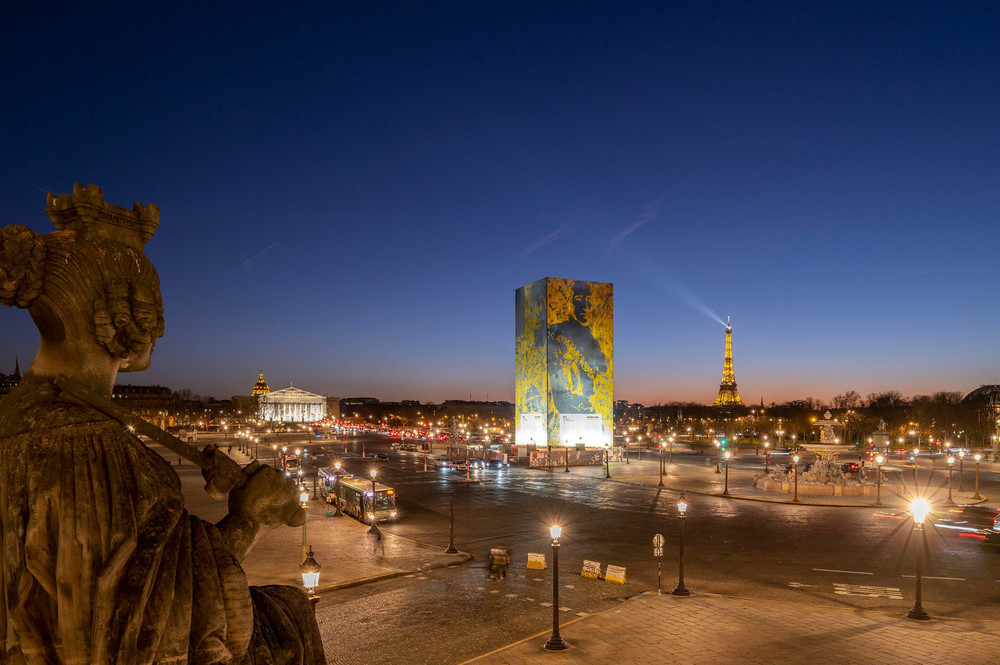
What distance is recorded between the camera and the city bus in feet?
106

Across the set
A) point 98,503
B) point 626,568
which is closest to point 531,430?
point 626,568

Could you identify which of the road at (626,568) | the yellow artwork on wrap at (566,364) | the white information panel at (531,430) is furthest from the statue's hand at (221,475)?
the white information panel at (531,430)

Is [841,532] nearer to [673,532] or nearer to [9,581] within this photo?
[673,532]

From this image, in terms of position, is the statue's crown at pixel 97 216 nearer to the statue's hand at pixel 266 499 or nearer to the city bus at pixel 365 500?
the statue's hand at pixel 266 499

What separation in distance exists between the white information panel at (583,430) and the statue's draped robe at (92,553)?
71621mm

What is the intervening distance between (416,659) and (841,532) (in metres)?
23.7

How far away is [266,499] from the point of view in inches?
145

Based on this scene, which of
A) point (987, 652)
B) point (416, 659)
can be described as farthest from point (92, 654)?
point (987, 652)

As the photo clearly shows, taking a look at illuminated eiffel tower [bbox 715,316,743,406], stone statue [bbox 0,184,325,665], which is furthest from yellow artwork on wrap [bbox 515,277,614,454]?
illuminated eiffel tower [bbox 715,316,743,406]

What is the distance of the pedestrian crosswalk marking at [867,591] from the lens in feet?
63.3

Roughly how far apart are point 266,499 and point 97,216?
190 centimetres

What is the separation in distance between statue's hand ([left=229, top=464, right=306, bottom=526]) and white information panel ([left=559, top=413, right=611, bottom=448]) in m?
71.0

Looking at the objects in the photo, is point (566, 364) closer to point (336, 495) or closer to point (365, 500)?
point (336, 495)

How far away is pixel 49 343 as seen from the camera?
133 inches
